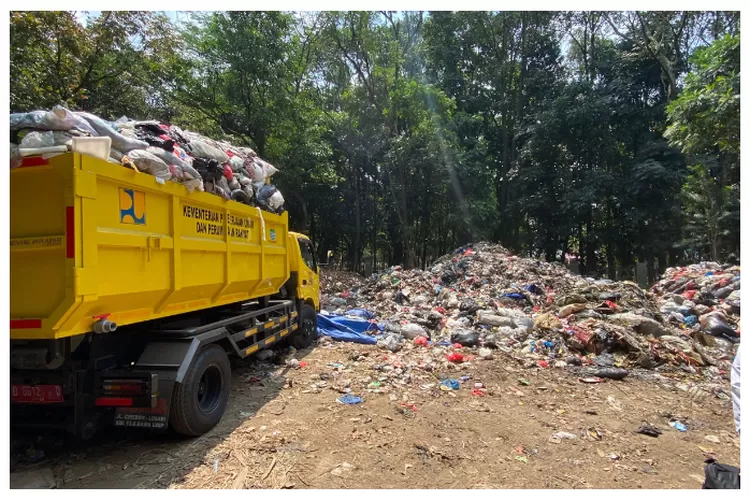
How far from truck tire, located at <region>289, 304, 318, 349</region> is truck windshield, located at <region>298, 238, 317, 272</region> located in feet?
2.47

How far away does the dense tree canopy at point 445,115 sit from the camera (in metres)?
13.0

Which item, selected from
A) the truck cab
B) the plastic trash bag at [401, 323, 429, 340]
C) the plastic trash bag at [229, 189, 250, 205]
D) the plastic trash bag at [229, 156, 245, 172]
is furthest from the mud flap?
the plastic trash bag at [401, 323, 429, 340]

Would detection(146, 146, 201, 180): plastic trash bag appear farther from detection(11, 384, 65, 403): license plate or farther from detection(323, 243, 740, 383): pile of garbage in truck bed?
detection(323, 243, 740, 383): pile of garbage in truck bed

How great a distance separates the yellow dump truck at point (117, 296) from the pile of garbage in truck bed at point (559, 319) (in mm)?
3528

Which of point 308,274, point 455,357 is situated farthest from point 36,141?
point 455,357

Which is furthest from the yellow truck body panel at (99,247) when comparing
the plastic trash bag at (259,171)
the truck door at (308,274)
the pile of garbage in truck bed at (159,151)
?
the truck door at (308,274)

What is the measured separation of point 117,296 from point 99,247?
0.39 meters

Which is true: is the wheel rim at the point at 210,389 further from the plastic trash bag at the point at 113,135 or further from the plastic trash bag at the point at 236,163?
the plastic trash bag at the point at 236,163

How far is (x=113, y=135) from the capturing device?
10.7 ft

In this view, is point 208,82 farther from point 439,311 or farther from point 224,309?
point 224,309

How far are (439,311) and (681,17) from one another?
20.3 meters

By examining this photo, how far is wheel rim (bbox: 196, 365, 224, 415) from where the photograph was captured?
406 cm

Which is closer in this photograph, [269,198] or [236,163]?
[236,163]

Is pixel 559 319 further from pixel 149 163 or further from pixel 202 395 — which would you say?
pixel 149 163
